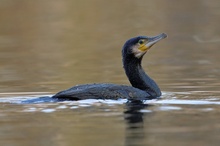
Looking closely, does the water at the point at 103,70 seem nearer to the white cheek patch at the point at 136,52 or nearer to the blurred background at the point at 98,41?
the blurred background at the point at 98,41

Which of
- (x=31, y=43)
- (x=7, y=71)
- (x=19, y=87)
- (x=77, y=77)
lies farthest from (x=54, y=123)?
(x=31, y=43)

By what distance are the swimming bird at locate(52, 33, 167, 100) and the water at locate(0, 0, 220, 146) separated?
0.19 m

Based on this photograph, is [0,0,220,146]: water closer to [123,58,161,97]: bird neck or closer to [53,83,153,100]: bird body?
[53,83,153,100]: bird body

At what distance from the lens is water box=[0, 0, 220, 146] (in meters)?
9.95

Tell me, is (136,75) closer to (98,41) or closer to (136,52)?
(136,52)

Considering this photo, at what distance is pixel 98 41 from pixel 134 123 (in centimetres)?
1380

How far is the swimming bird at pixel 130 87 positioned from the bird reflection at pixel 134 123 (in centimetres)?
28

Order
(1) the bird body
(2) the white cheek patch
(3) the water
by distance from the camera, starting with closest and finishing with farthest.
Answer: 1. (3) the water
2. (1) the bird body
3. (2) the white cheek patch

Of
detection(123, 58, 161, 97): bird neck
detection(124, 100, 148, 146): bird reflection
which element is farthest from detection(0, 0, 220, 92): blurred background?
detection(124, 100, 148, 146): bird reflection

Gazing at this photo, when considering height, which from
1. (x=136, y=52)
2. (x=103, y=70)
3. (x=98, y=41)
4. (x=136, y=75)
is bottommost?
(x=136, y=75)

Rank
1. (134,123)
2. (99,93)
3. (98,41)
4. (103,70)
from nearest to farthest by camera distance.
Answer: (134,123) → (99,93) → (103,70) → (98,41)

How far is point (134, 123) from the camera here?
413 inches

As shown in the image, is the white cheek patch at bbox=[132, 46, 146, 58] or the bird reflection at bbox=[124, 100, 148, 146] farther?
the white cheek patch at bbox=[132, 46, 146, 58]

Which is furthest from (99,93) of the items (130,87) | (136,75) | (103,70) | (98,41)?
(98,41)
